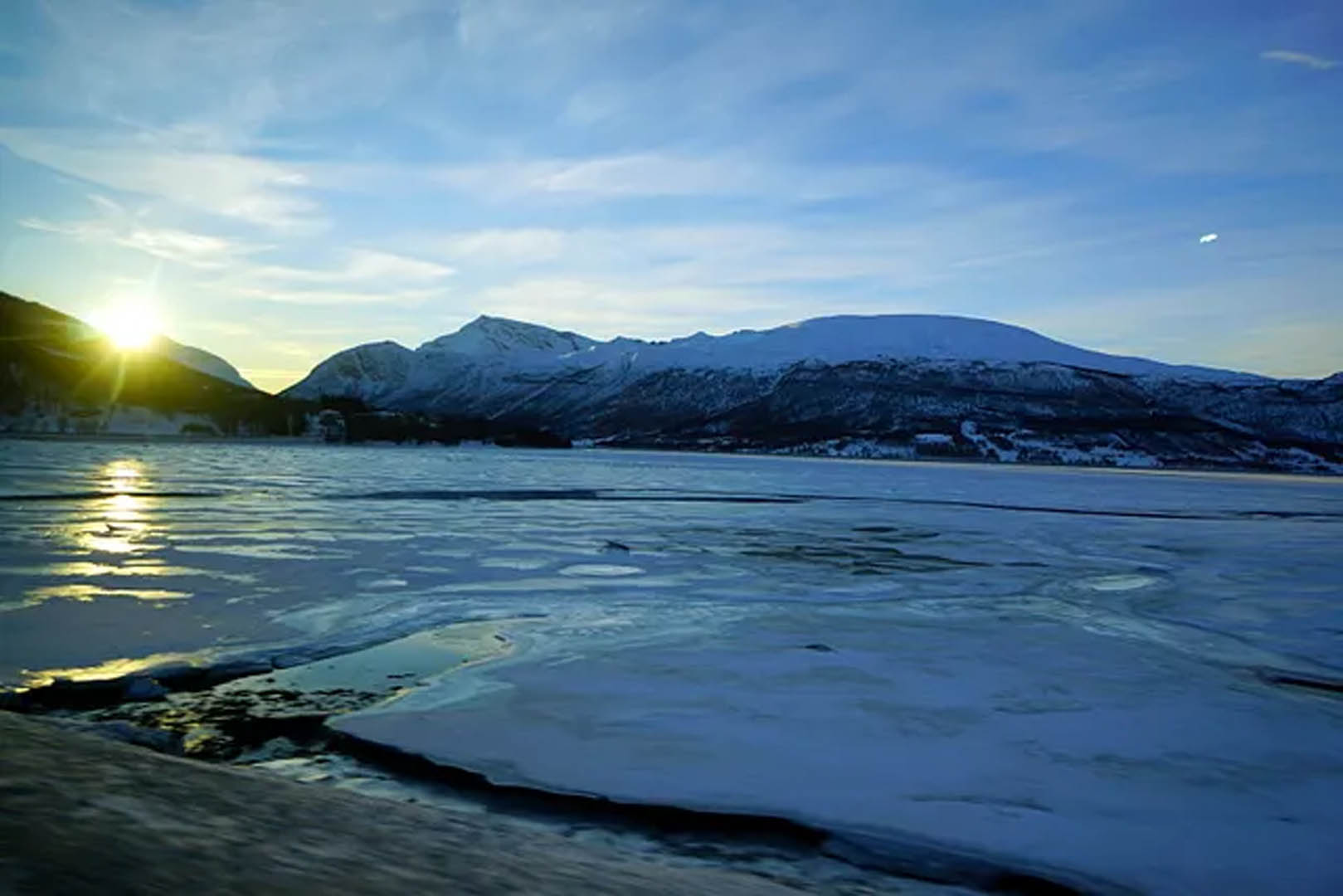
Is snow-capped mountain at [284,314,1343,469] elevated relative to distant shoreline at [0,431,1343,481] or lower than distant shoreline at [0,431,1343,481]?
elevated

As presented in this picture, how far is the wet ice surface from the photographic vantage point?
363cm

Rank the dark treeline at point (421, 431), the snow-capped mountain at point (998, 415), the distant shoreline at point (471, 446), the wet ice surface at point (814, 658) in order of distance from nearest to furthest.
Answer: the wet ice surface at point (814, 658) < the distant shoreline at point (471, 446) < the dark treeline at point (421, 431) < the snow-capped mountain at point (998, 415)

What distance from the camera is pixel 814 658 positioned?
19.9 feet

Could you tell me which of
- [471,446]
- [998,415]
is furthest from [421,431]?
[998,415]

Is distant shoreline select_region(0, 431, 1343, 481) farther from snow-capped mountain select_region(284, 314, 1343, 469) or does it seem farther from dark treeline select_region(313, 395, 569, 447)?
snow-capped mountain select_region(284, 314, 1343, 469)

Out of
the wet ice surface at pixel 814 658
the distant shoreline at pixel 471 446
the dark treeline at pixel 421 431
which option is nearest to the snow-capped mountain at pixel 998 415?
the distant shoreline at pixel 471 446

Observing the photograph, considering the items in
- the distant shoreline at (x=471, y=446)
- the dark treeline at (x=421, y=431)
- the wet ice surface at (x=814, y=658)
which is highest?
the dark treeline at (x=421, y=431)

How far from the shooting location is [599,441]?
16412cm

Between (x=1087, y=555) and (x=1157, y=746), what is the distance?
9307 mm

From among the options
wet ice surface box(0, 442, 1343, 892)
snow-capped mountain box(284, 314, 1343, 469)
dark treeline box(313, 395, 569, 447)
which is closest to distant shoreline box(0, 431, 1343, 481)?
dark treeline box(313, 395, 569, 447)

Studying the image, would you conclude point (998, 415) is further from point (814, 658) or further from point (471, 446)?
point (814, 658)

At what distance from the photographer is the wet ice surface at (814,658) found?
11.9 feet

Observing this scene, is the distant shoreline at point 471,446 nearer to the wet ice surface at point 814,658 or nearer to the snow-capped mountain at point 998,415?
the snow-capped mountain at point 998,415

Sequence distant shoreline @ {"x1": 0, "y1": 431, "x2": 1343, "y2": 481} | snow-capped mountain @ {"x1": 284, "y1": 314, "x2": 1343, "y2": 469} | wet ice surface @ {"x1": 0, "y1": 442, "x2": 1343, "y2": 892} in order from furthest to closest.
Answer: snow-capped mountain @ {"x1": 284, "y1": 314, "x2": 1343, "y2": 469} < distant shoreline @ {"x1": 0, "y1": 431, "x2": 1343, "y2": 481} < wet ice surface @ {"x1": 0, "y1": 442, "x2": 1343, "y2": 892}
